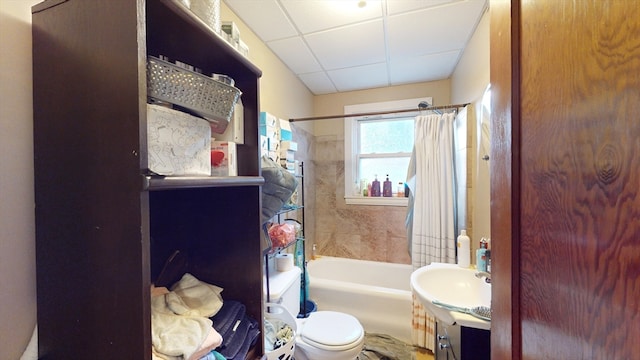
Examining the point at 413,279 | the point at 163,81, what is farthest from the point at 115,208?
the point at 413,279

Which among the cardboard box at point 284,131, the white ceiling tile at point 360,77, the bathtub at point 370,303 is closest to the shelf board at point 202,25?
the cardboard box at point 284,131

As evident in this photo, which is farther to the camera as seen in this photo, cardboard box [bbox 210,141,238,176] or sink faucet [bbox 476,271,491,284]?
sink faucet [bbox 476,271,491,284]

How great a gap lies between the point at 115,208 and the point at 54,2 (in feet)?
1.53

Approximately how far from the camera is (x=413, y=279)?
1.36 metres

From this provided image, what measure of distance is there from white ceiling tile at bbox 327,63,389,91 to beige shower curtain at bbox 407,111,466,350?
1.99 feet

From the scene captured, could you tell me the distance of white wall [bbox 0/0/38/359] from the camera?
542 millimetres

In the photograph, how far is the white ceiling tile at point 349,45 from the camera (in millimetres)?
1730

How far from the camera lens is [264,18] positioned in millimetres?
1604

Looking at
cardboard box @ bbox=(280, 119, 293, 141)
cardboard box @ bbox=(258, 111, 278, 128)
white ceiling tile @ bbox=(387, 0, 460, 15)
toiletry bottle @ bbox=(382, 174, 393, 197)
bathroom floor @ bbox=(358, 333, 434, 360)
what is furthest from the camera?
toiletry bottle @ bbox=(382, 174, 393, 197)

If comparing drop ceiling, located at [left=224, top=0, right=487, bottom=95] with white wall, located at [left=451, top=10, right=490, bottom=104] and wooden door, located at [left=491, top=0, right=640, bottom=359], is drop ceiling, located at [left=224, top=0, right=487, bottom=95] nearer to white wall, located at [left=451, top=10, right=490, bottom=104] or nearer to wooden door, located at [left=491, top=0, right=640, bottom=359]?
white wall, located at [left=451, top=10, right=490, bottom=104]

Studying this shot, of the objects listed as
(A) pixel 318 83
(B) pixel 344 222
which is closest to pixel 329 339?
(B) pixel 344 222

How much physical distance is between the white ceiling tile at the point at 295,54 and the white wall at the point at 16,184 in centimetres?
149

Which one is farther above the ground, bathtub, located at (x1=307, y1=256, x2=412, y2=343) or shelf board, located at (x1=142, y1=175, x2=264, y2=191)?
shelf board, located at (x1=142, y1=175, x2=264, y2=191)

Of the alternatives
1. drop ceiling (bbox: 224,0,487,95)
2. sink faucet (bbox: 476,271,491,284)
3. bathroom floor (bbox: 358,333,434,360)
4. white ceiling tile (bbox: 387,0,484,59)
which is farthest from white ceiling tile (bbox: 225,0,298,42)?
bathroom floor (bbox: 358,333,434,360)
